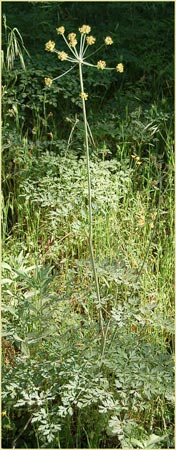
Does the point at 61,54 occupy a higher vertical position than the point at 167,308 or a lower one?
higher

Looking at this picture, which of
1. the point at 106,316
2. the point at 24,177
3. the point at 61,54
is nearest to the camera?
the point at 61,54

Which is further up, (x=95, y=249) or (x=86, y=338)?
(x=95, y=249)

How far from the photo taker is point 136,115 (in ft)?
12.5

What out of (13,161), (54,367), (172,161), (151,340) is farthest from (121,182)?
(54,367)

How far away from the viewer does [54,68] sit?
391 cm

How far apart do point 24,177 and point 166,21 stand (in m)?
1.82

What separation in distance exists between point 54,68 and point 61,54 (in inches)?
70.3

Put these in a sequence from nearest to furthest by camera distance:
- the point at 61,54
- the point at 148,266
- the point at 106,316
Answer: the point at 61,54 → the point at 106,316 → the point at 148,266

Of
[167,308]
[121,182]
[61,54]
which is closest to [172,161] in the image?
[121,182]

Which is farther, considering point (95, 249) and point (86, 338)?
point (95, 249)

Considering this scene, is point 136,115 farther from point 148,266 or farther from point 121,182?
point 148,266

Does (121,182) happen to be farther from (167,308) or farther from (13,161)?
(167,308)

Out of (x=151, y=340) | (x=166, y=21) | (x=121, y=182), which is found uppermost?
(x=166, y=21)

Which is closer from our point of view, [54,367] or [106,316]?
[54,367]
